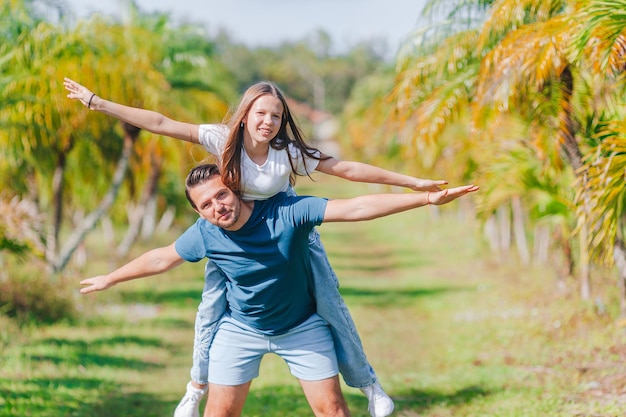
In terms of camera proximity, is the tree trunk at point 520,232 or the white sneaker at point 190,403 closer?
the white sneaker at point 190,403

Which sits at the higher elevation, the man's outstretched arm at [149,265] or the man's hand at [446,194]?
the man's hand at [446,194]

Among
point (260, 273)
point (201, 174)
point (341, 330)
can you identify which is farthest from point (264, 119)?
point (341, 330)

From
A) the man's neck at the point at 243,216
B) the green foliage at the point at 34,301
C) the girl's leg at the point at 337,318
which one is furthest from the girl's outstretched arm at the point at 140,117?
the green foliage at the point at 34,301

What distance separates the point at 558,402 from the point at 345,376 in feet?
9.05

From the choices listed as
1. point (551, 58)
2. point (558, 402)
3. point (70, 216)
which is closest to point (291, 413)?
point (558, 402)

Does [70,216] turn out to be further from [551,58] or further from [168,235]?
[551,58]

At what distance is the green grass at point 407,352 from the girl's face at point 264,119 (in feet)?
11.3

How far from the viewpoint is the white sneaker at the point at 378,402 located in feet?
15.6

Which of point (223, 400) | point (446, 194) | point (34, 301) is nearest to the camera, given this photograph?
point (446, 194)

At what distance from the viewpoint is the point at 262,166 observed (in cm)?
430

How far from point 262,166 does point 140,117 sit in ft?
2.34

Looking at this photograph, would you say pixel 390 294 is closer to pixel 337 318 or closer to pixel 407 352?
pixel 407 352

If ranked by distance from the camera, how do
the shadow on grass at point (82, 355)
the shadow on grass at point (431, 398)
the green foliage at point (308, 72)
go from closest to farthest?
the shadow on grass at point (431, 398)
the shadow on grass at point (82, 355)
the green foliage at point (308, 72)

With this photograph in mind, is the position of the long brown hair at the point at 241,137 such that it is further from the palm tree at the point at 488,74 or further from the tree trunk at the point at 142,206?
the tree trunk at the point at 142,206
